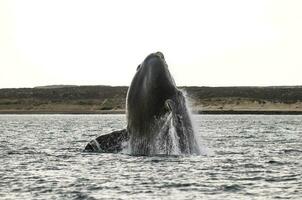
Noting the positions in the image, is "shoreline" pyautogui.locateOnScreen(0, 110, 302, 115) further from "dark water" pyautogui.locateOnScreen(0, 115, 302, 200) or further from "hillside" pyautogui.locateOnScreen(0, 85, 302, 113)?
"dark water" pyautogui.locateOnScreen(0, 115, 302, 200)

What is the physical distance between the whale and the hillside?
120 meters

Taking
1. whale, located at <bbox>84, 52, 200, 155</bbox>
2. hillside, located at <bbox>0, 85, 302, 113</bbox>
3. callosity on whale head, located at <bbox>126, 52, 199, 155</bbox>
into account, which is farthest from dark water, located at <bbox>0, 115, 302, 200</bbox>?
hillside, located at <bbox>0, 85, 302, 113</bbox>

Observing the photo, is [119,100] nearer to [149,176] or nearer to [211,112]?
[211,112]

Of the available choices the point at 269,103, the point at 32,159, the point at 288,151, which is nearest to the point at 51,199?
the point at 32,159

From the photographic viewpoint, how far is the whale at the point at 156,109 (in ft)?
82.8

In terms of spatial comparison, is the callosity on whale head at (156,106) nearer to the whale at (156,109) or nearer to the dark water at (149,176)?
the whale at (156,109)

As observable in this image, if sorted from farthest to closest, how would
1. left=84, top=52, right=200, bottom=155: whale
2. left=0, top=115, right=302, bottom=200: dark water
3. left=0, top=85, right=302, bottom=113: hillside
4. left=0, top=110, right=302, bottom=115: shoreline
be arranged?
left=0, top=85, right=302, bottom=113: hillside
left=0, top=110, right=302, bottom=115: shoreline
left=84, top=52, right=200, bottom=155: whale
left=0, top=115, right=302, bottom=200: dark water

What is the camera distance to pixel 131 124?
2586 centimetres

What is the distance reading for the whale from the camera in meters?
25.2

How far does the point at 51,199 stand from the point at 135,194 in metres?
2.38

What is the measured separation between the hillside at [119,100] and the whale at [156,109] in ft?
393

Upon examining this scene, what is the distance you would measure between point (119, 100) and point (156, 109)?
146 meters

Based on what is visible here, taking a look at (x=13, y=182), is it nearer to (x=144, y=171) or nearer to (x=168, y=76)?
(x=144, y=171)

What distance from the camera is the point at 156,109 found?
82.9ft
